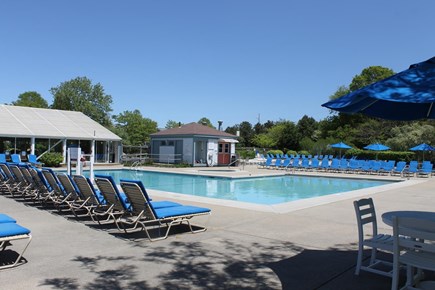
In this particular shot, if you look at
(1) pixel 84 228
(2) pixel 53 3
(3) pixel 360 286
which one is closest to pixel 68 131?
(2) pixel 53 3

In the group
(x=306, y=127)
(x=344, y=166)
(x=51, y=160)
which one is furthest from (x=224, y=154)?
(x=306, y=127)

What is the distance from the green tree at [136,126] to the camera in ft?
203

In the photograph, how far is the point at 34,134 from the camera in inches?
986

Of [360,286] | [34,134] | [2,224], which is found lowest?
[360,286]

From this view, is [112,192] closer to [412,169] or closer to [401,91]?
[401,91]

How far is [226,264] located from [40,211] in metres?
5.10

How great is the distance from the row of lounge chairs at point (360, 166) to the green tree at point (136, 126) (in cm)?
3645

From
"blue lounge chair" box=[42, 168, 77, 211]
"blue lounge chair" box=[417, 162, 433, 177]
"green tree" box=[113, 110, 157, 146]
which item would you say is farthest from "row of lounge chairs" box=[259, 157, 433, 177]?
"green tree" box=[113, 110, 157, 146]

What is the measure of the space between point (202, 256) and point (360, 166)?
21469 millimetres

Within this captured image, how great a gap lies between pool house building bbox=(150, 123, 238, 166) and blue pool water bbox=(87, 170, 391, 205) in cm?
596

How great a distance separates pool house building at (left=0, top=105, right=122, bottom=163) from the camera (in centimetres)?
2533

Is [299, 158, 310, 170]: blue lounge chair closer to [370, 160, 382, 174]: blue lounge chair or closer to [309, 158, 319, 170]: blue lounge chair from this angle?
[309, 158, 319, 170]: blue lounge chair

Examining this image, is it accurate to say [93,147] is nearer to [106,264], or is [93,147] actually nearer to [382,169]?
[382,169]

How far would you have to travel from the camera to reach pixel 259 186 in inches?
734
